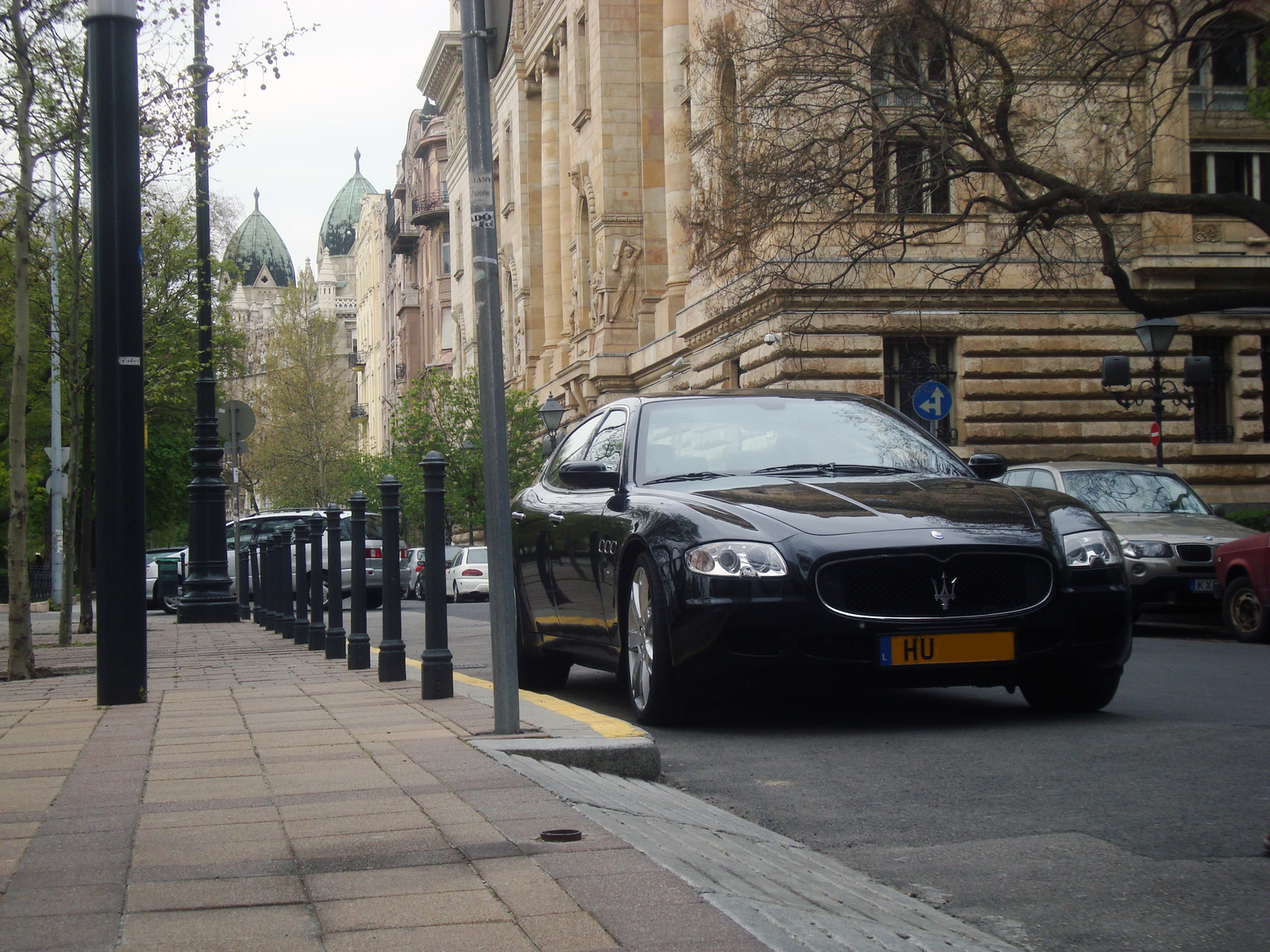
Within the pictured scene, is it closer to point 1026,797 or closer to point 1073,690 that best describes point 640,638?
point 1073,690

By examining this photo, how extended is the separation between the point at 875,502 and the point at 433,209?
277 feet

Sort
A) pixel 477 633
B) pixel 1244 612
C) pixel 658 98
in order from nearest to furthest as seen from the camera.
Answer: pixel 1244 612 < pixel 477 633 < pixel 658 98

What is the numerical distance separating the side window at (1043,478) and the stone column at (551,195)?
128 ft

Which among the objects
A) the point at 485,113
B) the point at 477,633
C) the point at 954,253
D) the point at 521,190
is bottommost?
the point at 477,633

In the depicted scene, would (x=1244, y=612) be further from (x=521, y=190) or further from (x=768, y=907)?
(x=521, y=190)

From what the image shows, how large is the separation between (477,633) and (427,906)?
47.3ft

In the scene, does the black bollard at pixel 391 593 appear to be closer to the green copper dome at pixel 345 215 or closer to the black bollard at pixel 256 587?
the black bollard at pixel 256 587

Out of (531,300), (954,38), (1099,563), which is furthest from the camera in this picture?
(531,300)

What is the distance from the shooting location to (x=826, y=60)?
19953 mm

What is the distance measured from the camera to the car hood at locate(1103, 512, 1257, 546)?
15047mm

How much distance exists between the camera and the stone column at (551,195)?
182 feet

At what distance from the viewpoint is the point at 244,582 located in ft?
77.6

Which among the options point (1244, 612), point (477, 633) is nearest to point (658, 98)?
point (477, 633)

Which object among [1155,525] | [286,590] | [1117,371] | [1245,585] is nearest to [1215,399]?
[1117,371]
